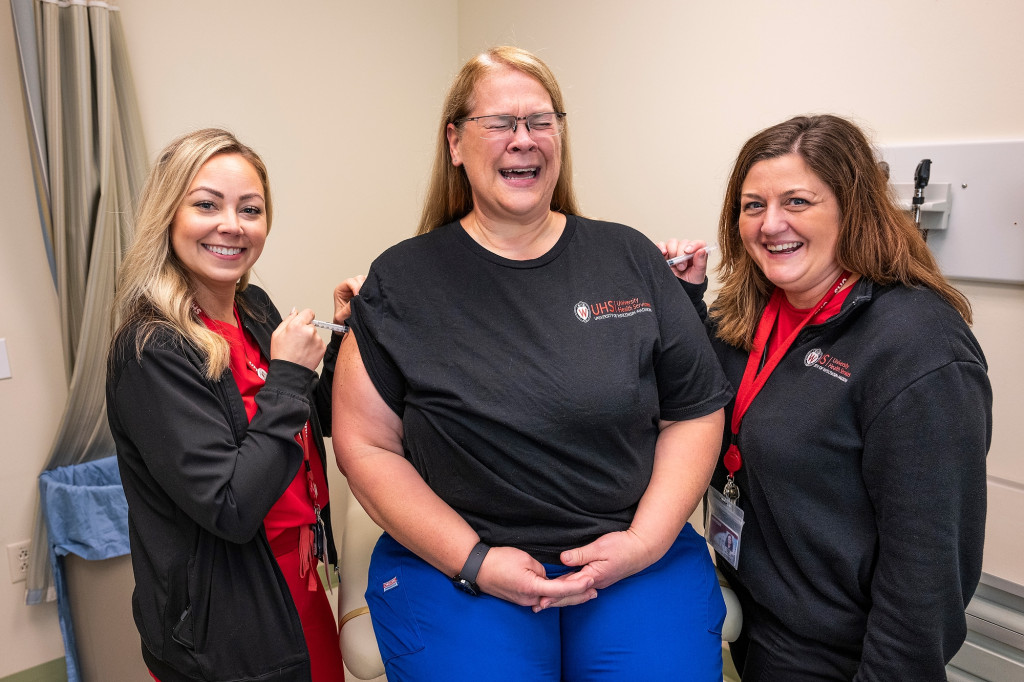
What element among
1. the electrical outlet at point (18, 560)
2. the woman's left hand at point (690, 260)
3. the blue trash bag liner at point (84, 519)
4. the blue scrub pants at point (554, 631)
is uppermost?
the woman's left hand at point (690, 260)

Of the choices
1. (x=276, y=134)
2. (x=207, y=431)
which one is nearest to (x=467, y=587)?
(x=207, y=431)

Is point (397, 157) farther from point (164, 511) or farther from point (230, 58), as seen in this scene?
point (164, 511)

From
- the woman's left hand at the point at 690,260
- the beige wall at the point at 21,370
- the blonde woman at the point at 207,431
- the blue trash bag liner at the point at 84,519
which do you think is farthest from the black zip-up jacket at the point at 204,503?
the beige wall at the point at 21,370

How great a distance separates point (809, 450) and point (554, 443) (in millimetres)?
448

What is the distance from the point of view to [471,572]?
46.9 inches

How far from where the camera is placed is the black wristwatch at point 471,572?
3.91 ft

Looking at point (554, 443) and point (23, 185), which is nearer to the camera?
point (554, 443)

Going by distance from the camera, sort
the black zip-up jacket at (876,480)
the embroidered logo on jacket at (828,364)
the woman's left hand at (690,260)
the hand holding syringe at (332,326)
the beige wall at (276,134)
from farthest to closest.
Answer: the beige wall at (276,134) → the woman's left hand at (690,260) → the hand holding syringe at (332,326) → the embroidered logo on jacket at (828,364) → the black zip-up jacket at (876,480)

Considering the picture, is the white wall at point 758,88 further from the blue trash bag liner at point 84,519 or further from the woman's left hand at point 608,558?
the blue trash bag liner at point 84,519

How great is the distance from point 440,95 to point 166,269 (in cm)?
177

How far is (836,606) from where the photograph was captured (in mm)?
1214

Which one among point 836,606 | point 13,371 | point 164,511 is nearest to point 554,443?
point 836,606

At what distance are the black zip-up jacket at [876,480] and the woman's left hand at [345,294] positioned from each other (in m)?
0.86

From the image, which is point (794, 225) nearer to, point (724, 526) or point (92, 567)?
point (724, 526)
